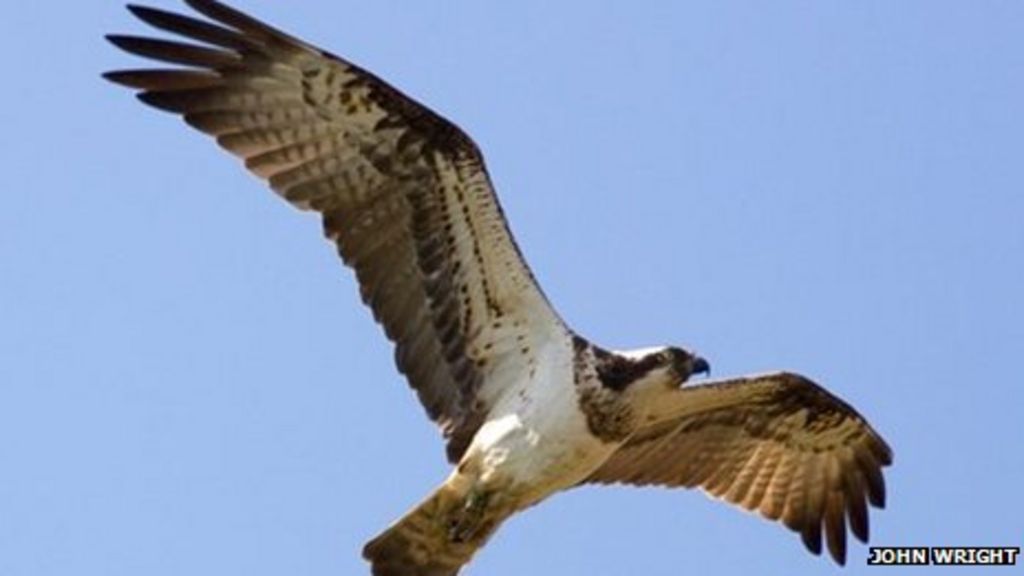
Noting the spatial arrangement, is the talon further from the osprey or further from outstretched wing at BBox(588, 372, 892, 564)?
outstretched wing at BBox(588, 372, 892, 564)

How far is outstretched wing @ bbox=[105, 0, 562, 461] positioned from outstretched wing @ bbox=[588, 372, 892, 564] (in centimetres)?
144

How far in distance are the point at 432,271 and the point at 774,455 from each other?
2958 millimetres

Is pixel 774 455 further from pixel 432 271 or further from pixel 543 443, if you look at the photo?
pixel 432 271

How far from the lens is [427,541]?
15633 mm

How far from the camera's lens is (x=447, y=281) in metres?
16.1

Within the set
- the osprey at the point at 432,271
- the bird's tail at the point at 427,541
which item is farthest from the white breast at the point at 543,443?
the bird's tail at the point at 427,541

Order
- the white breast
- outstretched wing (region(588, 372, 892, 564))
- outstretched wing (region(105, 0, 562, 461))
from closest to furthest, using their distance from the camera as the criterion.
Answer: the white breast → outstretched wing (region(105, 0, 562, 461)) → outstretched wing (region(588, 372, 892, 564))

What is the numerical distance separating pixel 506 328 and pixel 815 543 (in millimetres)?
2981

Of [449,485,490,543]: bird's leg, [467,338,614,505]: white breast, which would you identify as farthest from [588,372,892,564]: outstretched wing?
[449,485,490,543]: bird's leg

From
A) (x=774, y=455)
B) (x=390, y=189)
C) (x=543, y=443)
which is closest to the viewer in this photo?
(x=543, y=443)

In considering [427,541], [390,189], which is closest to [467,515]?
[427,541]

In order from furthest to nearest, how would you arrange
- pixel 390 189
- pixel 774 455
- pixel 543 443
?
pixel 774 455 → pixel 390 189 → pixel 543 443

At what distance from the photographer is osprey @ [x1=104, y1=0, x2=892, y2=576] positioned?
51.2 ft

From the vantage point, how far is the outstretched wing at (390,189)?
15836mm
